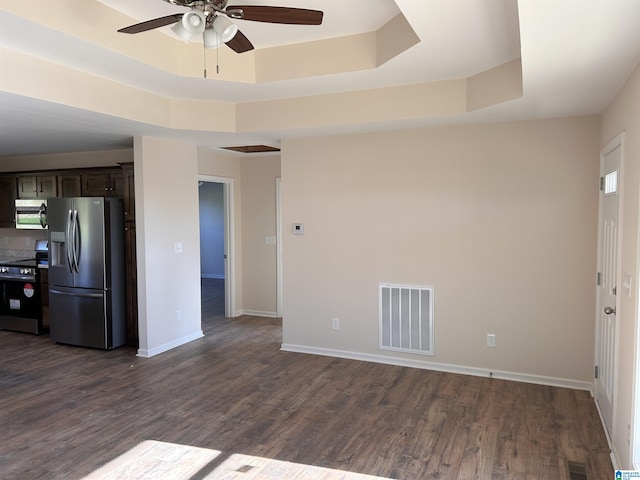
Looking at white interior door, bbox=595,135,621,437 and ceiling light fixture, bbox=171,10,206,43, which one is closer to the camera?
ceiling light fixture, bbox=171,10,206,43

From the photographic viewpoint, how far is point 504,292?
4320 mm

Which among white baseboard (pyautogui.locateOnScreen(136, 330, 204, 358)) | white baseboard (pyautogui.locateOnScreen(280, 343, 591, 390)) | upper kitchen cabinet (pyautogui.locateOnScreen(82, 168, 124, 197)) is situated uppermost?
upper kitchen cabinet (pyautogui.locateOnScreen(82, 168, 124, 197))

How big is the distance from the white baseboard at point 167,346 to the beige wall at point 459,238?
129 cm

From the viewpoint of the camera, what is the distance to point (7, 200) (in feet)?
22.1

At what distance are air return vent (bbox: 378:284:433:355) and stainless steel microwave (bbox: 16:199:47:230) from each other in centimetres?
478

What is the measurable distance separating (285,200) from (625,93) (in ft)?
10.9

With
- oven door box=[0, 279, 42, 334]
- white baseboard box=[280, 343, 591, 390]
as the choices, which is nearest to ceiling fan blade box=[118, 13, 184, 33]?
white baseboard box=[280, 343, 591, 390]

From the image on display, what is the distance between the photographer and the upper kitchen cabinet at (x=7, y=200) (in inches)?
262

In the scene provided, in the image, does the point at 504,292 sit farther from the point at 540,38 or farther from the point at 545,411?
the point at 540,38

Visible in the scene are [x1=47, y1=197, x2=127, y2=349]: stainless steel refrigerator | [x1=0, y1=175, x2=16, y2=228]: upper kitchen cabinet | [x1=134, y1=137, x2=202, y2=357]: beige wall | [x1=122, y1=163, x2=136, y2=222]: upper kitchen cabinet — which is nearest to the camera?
[x1=134, y1=137, x2=202, y2=357]: beige wall

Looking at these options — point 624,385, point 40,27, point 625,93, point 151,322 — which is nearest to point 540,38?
point 625,93

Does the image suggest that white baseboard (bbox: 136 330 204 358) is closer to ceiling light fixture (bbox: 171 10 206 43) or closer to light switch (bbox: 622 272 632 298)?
ceiling light fixture (bbox: 171 10 206 43)

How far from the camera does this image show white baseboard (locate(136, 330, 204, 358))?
5098 mm

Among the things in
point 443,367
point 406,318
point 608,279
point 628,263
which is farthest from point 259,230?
point 628,263
